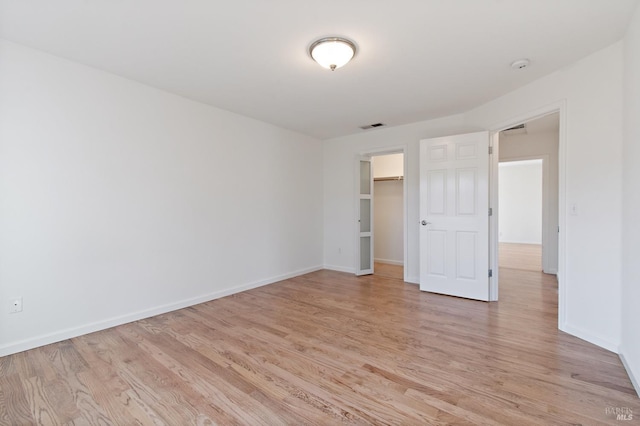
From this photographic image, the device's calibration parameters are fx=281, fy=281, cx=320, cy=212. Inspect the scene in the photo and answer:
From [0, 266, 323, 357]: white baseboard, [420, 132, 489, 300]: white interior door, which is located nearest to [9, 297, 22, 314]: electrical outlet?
[0, 266, 323, 357]: white baseboard

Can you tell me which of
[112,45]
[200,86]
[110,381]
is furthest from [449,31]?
[110,381]

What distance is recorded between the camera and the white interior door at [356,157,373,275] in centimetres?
509

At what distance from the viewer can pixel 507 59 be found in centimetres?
252

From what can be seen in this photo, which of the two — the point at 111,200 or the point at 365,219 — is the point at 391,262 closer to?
the point at 365,219

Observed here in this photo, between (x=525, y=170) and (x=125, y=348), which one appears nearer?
(x=125, y=348)

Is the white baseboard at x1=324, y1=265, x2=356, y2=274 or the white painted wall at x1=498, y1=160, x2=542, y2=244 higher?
the white painted wall at x1=498, y1=160, x2=542, y2=244

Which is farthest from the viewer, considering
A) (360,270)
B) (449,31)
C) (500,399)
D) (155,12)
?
(360,270)

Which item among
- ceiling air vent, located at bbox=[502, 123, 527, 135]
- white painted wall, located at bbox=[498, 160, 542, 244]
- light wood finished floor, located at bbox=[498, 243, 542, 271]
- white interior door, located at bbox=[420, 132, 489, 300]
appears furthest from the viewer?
white painted wall, located at bbox=[498, 160, 542, 244]

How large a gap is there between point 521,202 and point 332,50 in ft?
32.1

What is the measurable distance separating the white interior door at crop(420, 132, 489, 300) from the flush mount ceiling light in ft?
7.07

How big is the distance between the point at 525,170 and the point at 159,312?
35.7 ft

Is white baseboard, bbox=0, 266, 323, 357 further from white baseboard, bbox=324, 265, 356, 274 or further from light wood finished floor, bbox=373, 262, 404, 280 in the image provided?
light wood finished floor, bbox=373, 262, 404, 280

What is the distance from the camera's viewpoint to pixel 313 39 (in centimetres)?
220

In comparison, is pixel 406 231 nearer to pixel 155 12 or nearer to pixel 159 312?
pixel 159 312
